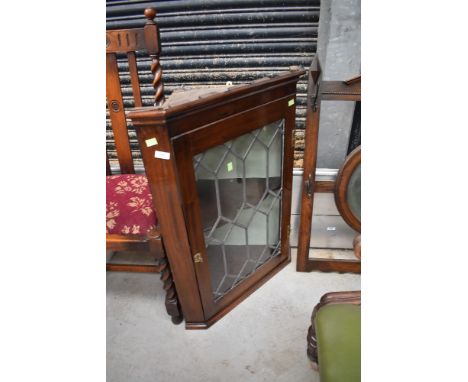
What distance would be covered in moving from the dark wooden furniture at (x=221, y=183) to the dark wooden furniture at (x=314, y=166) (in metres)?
0.08

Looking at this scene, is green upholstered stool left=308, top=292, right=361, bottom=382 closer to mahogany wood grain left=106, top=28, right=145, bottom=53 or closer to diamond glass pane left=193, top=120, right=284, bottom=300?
diamond glass pane left=193, top=120, right=284, bottom=300

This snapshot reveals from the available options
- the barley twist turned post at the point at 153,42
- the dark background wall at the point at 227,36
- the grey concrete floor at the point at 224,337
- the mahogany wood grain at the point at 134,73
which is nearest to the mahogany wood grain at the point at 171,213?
the grey concrete floor at the point at 224,337

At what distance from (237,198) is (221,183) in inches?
5.1

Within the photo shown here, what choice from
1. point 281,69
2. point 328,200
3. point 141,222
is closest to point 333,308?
point 328,200

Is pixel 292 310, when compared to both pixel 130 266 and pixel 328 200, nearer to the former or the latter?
pixel 328 200

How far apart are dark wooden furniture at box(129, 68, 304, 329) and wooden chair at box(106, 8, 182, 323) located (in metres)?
0.09

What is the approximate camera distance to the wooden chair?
3.84ft

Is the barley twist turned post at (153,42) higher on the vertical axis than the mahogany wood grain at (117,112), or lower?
higher

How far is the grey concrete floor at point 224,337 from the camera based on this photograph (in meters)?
1.24

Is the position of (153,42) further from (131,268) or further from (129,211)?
(131,268)

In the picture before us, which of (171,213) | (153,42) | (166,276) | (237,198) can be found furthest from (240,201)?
(153,42)

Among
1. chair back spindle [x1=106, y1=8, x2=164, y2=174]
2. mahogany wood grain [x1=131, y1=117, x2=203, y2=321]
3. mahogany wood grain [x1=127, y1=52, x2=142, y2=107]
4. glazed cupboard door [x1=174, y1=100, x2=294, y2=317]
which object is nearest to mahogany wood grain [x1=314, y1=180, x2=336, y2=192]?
glazed cupboard door [x1=174, y1=100, x2=294, y2=317]

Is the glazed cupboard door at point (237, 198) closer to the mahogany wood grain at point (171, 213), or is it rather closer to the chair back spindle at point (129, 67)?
the mahogany wood grain at point (171, 213)

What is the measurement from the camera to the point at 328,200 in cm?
147
